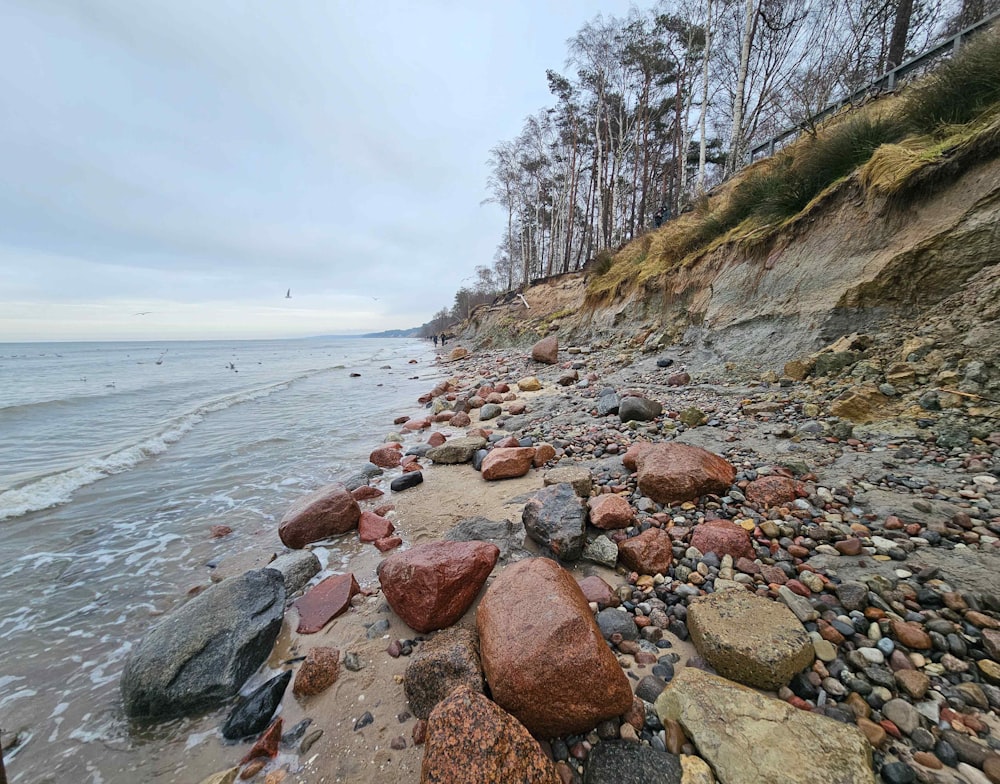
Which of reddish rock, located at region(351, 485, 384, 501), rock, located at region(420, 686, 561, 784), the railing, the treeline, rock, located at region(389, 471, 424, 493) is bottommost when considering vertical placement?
reddish rock, located at region(351, 485, 384, 501)

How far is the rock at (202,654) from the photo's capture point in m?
2.28

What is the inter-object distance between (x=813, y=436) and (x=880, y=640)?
7.65 ft

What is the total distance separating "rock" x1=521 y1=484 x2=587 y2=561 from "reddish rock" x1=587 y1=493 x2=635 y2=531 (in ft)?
0.32

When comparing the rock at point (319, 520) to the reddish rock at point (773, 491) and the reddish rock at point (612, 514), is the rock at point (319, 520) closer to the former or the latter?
the reddish rock at point (612, 514)

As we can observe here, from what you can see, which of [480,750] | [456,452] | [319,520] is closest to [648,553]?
[480,750]

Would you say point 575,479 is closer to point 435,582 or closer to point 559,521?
point 559,521

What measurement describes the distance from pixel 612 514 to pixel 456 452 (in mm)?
3032

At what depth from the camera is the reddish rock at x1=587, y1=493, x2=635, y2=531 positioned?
293cm

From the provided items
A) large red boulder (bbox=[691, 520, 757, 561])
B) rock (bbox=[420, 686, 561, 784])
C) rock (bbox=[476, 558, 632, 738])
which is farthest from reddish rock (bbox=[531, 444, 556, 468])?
rock (bbox=[420, 686, 561, 784])

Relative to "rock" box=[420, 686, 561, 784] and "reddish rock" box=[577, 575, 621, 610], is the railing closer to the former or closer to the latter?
"reddish rock" box=[577, 575, 621, 610]

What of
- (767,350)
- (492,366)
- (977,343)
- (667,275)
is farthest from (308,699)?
(492,366)

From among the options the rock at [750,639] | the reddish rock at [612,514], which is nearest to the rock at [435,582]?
the reddish rock at [612,514]

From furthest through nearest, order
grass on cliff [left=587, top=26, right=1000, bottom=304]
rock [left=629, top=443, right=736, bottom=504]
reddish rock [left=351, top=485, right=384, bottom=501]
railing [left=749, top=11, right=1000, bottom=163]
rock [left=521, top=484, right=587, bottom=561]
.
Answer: railing [left=749, top=11, right=1000, bottom=163], reddish rock [left=351, top=485, right=384, bottom=501], grass on cliff [left=587, top=26, right=1000, bottom=304], rock [left=629, top=443, right=736, bottom=504], rock [left=521, top=484, right=587, bottom=561]

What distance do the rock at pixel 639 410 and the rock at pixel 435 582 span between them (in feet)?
10.8
